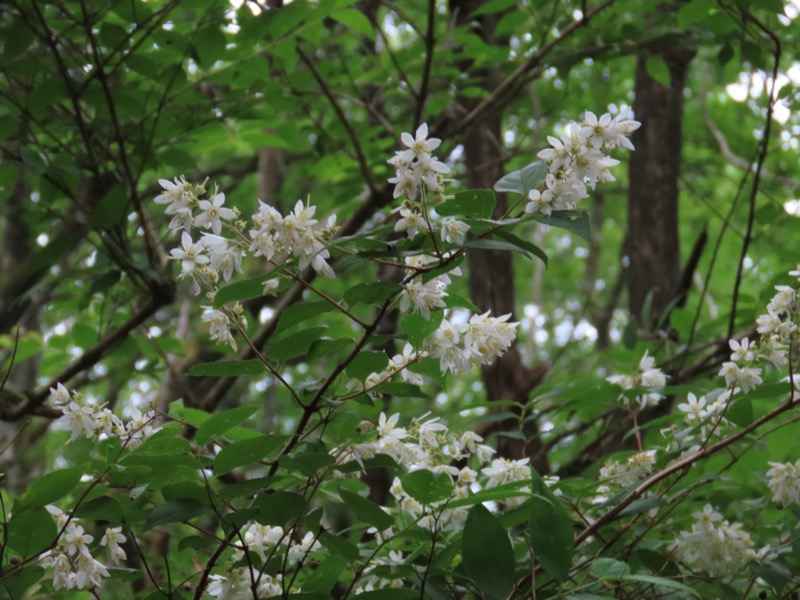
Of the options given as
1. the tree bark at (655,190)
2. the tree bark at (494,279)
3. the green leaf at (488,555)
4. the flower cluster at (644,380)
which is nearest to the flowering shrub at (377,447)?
the green leaf at (488,555)

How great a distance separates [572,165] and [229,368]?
1.96 ft

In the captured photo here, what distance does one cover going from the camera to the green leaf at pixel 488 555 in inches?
53.6

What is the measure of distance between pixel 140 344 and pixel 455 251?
6.62 feet

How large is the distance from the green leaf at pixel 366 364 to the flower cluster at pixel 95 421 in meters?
0.36

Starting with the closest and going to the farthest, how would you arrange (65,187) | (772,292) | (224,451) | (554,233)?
(224,451) < (772,292) < (65,187) < (554,233)

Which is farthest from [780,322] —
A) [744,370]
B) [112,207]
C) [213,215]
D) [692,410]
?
[112,207]

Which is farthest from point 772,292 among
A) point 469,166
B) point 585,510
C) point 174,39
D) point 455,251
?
point 469,166

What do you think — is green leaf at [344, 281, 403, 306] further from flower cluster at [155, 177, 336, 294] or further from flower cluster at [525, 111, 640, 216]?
flower cluster at [525, 111, 640, 216]

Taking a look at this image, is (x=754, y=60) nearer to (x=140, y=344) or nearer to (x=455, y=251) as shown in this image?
(x=455, y=251)

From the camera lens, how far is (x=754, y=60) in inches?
109

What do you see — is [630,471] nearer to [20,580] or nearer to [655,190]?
[20,580]

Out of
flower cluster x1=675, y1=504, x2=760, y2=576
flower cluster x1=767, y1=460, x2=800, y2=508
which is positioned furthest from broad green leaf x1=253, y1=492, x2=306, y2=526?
flower cluster x1=767, y1=460, x2=800, y2=508

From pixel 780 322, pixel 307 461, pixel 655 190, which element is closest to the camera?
pixel 307 461

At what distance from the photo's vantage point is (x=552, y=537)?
54.0 inches
